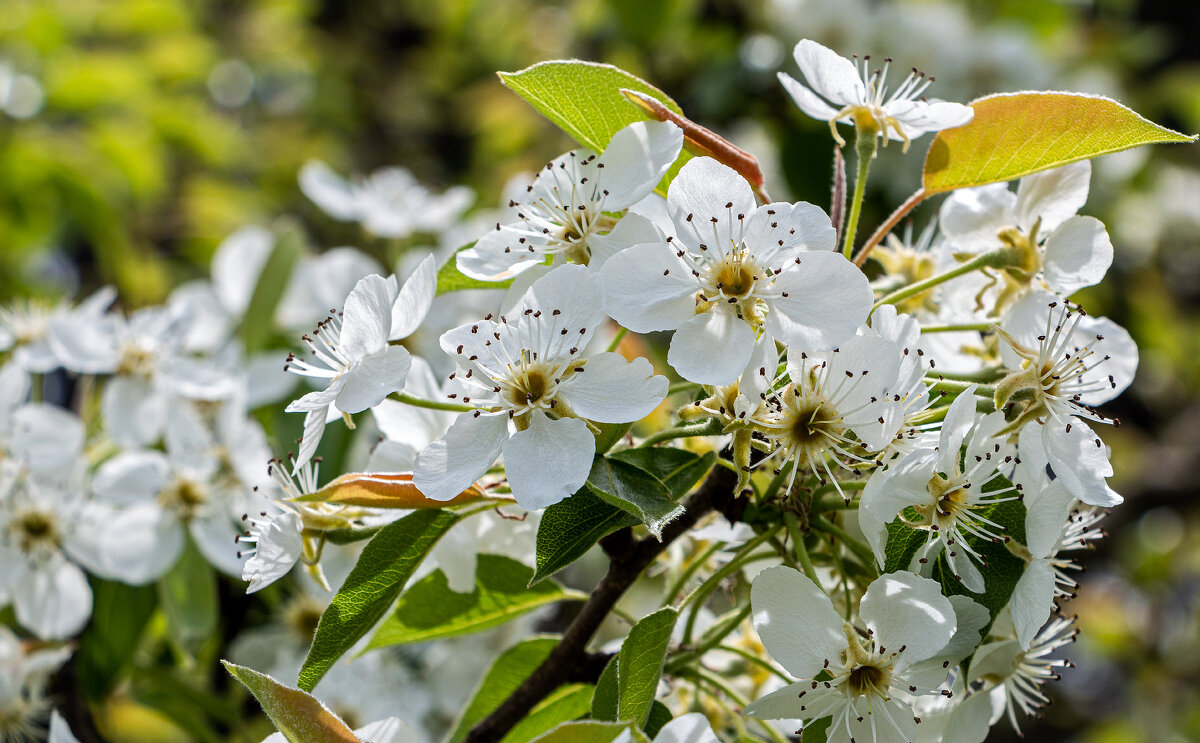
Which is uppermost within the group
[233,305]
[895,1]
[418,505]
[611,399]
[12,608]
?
[611,399]

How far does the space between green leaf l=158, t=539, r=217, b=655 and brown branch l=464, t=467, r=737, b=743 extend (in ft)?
2.02

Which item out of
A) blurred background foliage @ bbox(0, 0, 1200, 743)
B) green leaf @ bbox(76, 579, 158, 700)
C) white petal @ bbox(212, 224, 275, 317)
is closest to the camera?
green leaf @ bbox(76, 579, 158, 700)

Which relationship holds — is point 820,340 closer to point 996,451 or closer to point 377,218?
point 996,451

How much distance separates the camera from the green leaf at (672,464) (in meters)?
0.89

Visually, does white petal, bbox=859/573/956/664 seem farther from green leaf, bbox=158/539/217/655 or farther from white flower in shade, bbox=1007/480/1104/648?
green leaf, bbox=158/539/217/655

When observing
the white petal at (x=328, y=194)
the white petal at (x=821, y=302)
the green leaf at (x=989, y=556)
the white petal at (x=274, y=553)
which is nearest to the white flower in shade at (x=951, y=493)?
the green leaf at (x=989, y=556)

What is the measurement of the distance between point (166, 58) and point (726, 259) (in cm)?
274

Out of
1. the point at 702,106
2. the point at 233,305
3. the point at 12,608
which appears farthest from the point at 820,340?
the point at 702,106

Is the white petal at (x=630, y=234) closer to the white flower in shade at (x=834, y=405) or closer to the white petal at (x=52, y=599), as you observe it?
the white flower in shade at (x=834, y=405)

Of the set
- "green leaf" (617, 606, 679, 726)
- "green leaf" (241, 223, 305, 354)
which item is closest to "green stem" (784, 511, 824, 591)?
"green leaf" (617, 606, 679, 726)

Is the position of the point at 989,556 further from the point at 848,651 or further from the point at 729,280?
the point at 729,280

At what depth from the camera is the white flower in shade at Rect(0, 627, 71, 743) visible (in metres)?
1.39

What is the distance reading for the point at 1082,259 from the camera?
1010mm

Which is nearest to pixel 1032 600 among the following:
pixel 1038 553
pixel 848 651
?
pixel 1038 553
